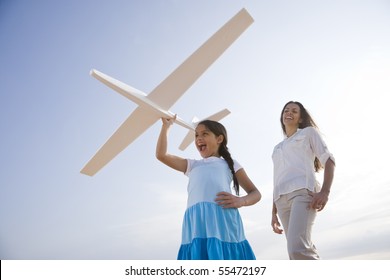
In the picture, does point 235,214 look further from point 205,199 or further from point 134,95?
point 134,95

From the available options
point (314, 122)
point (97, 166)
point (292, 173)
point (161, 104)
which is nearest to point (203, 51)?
point (161, 104)

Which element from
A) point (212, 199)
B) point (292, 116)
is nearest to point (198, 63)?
point (292, 116)

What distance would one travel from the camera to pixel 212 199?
2.50 meters

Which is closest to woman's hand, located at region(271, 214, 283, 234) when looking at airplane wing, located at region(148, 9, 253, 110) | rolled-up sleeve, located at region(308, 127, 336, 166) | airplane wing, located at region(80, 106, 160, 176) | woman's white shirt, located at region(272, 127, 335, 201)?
woman's white shirt, located at region(272, 127, 335, 201)

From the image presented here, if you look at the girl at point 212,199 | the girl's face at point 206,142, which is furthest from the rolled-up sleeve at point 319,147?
the girl's face at point 206,142


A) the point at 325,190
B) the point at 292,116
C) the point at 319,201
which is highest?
the point at 292,116

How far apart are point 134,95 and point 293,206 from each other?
6.16 meters

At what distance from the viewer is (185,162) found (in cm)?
288

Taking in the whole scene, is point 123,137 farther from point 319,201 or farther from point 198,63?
point 319,201

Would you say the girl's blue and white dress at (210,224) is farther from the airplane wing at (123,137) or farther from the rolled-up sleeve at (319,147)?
the airplane wing at (123,137)

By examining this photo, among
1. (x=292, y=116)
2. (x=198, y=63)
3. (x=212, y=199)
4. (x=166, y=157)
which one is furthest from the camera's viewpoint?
(x=198, y=63)

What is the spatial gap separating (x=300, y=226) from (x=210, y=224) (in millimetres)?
983

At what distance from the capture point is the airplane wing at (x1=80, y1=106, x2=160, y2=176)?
9164mm

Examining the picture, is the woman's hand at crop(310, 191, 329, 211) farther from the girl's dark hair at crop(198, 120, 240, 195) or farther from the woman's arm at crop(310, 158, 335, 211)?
the girl's dark hair at crop(198, 120, 240, 195)
